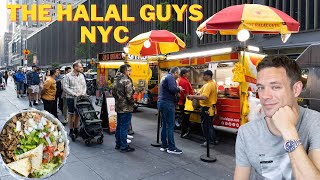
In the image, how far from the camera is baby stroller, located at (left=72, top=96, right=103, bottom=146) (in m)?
6.71

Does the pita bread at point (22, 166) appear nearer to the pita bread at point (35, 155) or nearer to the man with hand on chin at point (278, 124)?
the pita bread at point (35, 155)

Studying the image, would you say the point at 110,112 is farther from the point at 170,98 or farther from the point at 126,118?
the point at 170,98

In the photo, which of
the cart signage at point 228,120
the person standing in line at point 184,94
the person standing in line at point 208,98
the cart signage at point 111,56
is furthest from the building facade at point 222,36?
the person standing in line at point 208,98

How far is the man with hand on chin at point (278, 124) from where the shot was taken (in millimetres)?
1482

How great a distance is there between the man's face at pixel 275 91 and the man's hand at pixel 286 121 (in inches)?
2.9

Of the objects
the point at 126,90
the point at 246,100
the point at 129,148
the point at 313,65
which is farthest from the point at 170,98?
the point at 313,65

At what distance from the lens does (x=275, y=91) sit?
5.19 feet

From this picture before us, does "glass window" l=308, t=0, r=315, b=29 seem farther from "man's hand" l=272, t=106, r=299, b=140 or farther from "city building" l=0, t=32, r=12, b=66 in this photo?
"city building" l=0, t=32, r=12, b=66

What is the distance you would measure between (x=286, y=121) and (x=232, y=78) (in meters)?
5.67

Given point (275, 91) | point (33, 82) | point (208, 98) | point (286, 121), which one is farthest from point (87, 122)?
point (33, 82)

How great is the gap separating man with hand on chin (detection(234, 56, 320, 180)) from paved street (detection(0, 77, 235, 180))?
10.5ft

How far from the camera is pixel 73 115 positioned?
293 inches

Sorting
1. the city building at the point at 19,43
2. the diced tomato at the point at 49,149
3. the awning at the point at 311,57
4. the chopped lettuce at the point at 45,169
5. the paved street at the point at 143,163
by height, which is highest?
the city building at the point at 19,43

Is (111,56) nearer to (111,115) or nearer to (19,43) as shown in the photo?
(111,115)
